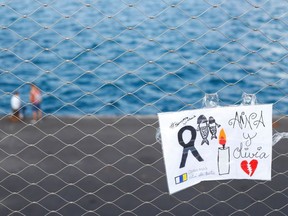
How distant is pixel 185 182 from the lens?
1.43 m

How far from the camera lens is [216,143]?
141 cm

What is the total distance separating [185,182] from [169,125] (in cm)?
14

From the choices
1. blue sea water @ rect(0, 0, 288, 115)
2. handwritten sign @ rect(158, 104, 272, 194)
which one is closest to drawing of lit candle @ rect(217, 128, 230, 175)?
handwritten sign @ rect(158, 104, 272, 194)

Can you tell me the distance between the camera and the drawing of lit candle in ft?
4.62

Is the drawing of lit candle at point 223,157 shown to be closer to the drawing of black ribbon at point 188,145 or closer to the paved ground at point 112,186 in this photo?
Result: the drawing of black ribbon at point 188,145

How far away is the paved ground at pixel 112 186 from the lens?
2014 millimetres

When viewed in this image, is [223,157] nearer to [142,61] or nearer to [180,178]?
[180,178]

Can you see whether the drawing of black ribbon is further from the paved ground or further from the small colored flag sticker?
the paved ground

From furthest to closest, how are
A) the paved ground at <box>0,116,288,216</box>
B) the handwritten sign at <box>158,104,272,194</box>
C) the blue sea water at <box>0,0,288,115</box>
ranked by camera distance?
1. the blue sea water at <box>0,0,288,115</box>
2. the paved ground at <box>0,116,288,216</box>
3. the handwritten sign at <box>158,104,272,194</box>

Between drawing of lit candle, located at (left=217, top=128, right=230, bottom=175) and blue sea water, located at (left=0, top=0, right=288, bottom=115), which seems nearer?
drawing of lit candle, located at (left=217, top=128, right=230, bottom=175)

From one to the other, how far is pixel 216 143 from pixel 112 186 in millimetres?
809

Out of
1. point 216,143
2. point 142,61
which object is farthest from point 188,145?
point 142,61

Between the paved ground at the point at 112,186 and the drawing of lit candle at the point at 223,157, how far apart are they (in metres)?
0.42

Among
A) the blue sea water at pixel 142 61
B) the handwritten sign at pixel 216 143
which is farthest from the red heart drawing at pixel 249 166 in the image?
the blue sea water at pixel 142 61
